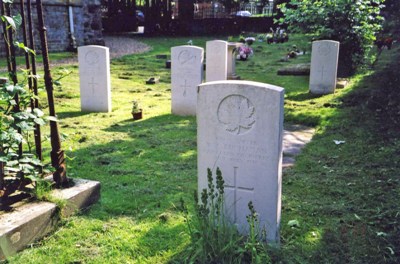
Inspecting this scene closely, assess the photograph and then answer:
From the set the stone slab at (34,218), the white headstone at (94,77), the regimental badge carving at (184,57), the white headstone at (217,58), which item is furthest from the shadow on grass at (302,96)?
the stone slab at (34,218)

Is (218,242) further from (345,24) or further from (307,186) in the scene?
(345,24)

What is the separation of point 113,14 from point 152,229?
27.6 metres

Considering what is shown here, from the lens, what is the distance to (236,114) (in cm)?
318

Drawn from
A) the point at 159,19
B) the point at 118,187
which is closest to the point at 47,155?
the point at 118,187

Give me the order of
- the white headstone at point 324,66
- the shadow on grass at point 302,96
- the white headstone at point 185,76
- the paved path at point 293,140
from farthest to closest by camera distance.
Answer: the white headstone at point 324,66, the shadow on grass at point 302,96, the white headstone at point 185,76, the paved path at point 293,140

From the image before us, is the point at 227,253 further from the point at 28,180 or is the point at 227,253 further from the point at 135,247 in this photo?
the point at 28,180

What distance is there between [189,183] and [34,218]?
1.85 meters

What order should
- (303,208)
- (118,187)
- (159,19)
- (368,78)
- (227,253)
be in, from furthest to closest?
1. (159,19)
2. (368,78)
3. (118,187)
4. (303,208)
5. (227,253)

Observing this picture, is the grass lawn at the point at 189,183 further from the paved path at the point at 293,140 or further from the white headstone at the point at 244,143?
the white headstone at the point at 244,143

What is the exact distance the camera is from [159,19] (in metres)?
28.5

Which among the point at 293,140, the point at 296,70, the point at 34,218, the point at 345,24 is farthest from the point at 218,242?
the point at 296,70

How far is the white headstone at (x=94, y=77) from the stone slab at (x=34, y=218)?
14.9ft

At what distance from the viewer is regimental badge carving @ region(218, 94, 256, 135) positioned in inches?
124

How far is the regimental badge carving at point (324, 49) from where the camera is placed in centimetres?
986
